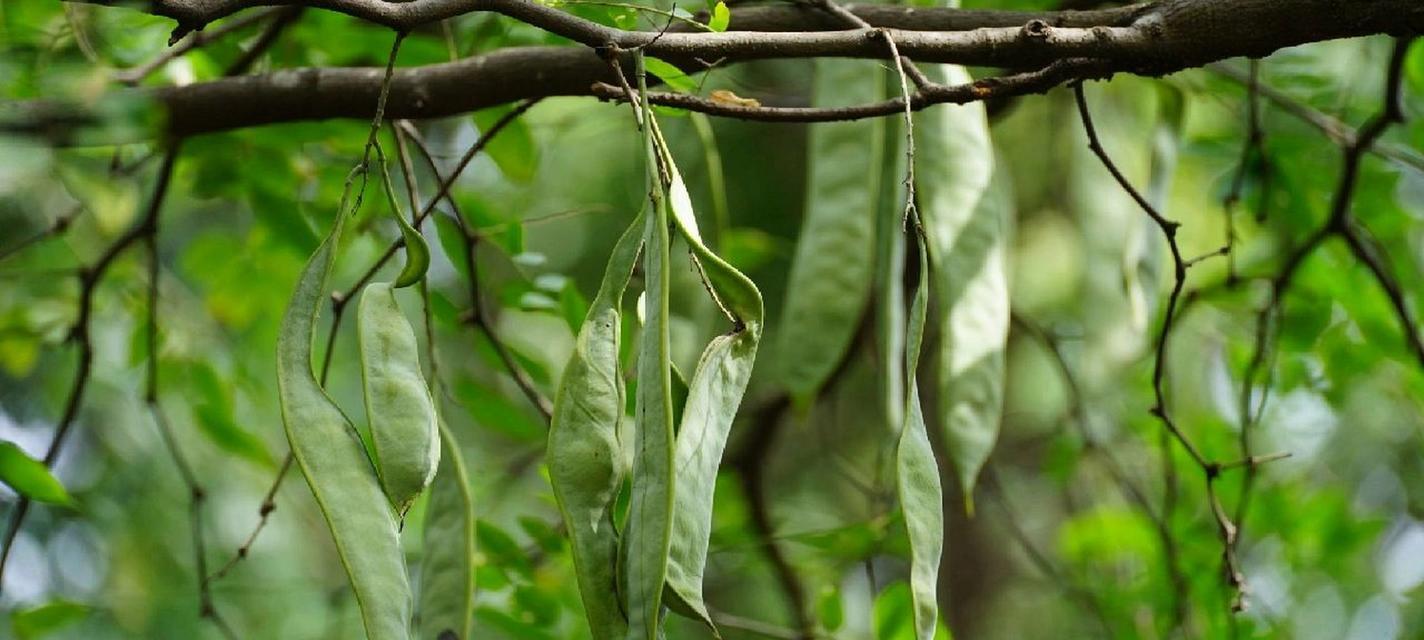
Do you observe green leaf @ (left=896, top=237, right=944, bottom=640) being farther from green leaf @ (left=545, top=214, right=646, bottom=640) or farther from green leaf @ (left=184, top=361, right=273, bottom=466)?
green leaf @ (left=184, top=361, right=273, bottom=466)

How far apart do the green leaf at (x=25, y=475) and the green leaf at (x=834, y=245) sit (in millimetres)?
667

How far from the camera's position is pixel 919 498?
0.80 m

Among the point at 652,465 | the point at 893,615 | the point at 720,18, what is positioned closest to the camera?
the point at 652,465

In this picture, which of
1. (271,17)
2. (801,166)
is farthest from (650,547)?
(801,166)

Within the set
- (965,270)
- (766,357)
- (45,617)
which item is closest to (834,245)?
(965,270)

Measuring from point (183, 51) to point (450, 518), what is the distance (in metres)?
0.68

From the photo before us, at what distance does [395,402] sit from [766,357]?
2.21 m

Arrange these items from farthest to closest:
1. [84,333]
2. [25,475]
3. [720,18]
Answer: [84,333] → [25,475] → [720,18]

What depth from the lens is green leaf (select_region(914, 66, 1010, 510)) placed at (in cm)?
127

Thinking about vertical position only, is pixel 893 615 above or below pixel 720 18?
below

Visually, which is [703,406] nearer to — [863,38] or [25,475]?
[863,38]

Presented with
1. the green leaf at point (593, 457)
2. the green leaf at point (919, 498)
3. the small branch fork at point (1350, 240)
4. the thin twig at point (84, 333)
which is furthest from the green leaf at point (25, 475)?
the small branch fork at point (1350, 240)

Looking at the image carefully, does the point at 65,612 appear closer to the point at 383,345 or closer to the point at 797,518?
the point at 383,345

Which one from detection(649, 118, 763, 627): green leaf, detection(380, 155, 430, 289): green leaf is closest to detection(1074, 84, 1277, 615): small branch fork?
detection(649, 118, 763, 627): green leaf
